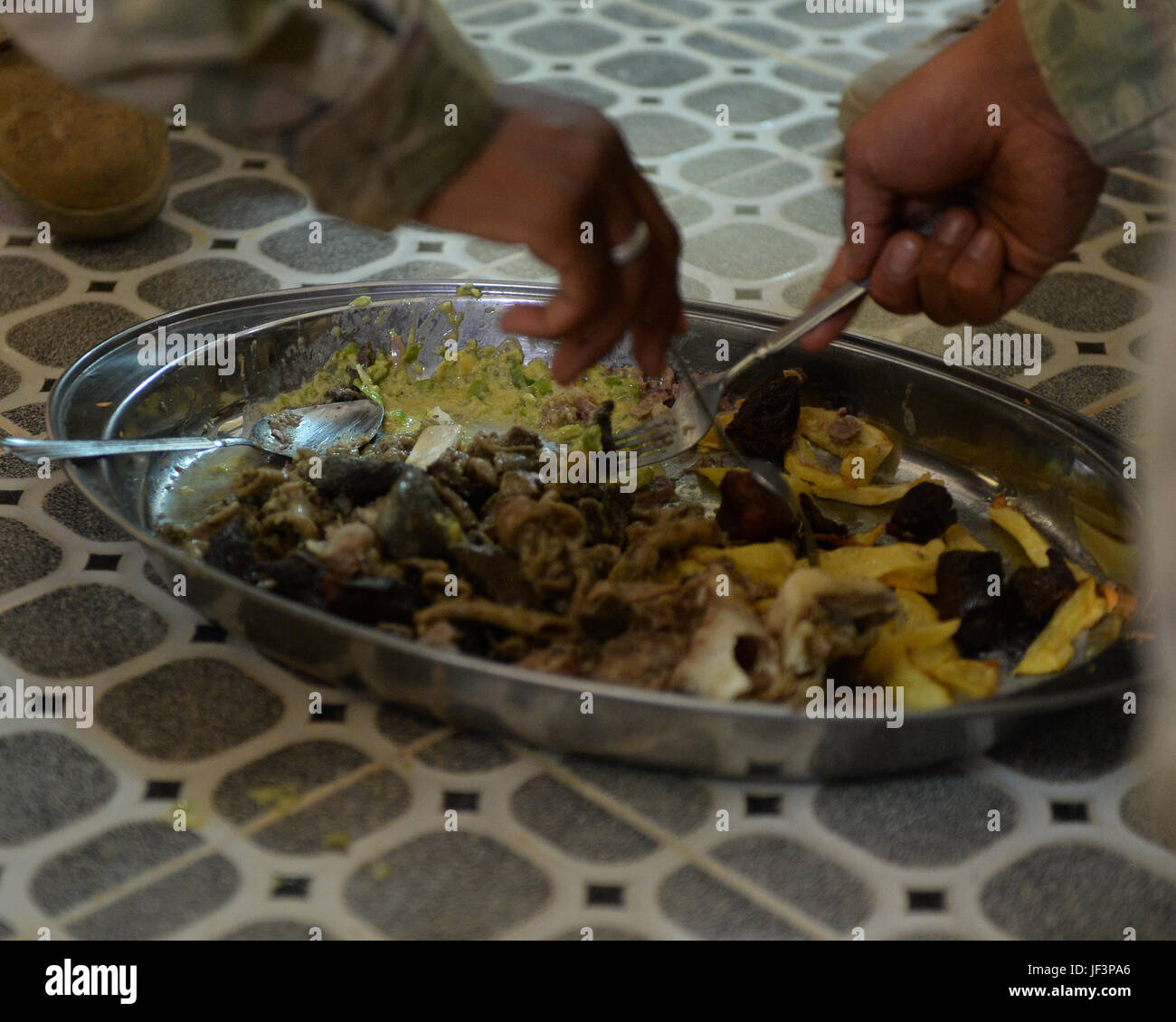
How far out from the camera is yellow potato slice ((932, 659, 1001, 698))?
951 mm

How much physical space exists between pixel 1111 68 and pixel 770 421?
43 centimetres

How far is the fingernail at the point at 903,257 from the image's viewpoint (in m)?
1.12

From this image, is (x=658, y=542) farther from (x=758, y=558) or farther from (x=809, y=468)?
(x=809, y=468)

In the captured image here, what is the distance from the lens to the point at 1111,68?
39.4 inches

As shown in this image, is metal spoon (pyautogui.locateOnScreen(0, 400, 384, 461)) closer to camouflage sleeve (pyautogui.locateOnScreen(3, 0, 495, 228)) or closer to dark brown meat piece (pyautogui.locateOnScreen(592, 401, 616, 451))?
dark brown meat piece (pyautogui.locateOnScreen(592, 401, 616, 451))

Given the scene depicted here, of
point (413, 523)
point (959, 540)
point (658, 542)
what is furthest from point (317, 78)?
point (959, 540)

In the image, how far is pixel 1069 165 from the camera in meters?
1.07

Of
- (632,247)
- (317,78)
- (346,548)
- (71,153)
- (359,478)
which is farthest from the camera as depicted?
(71,153)

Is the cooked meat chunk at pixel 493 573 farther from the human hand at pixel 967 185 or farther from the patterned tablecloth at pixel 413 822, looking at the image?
the human hand at pixel 967 185

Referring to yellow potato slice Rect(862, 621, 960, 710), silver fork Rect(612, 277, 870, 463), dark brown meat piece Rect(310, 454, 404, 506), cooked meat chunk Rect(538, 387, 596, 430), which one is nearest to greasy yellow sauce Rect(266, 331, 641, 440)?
cooked meat chunk Rect(538, 387, 596, 430)

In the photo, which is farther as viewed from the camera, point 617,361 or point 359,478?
point 617,361

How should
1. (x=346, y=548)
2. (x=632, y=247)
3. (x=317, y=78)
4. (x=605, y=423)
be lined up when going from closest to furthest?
(x=317, y=78) < (x=632, y=247) < (x=346, y=548) < (x=605, y=423)

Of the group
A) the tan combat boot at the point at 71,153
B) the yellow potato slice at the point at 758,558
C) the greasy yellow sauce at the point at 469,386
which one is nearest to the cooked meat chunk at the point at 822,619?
the yellow potato slice at the point at 758,558

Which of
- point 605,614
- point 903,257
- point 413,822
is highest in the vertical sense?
point 903,257
